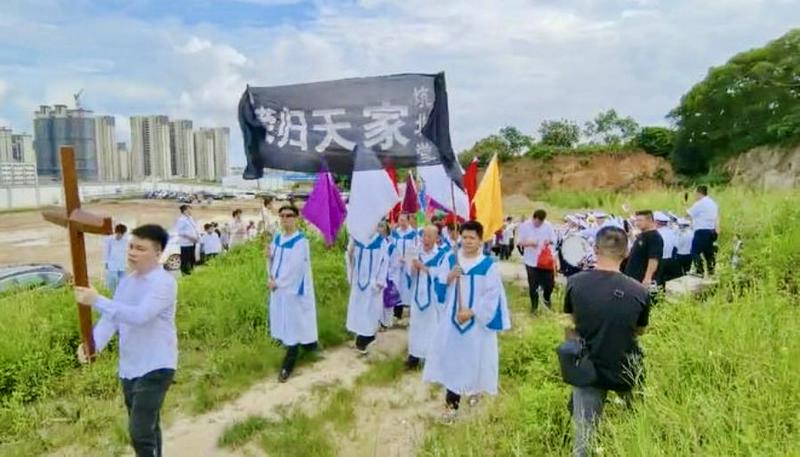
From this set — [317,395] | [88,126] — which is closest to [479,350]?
[317,395]

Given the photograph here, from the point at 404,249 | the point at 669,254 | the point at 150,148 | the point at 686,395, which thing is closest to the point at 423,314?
the point at 404,249

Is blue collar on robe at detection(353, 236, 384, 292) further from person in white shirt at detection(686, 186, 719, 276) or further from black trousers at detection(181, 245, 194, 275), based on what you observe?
black trousers at detection(181, 245, 194, 275)

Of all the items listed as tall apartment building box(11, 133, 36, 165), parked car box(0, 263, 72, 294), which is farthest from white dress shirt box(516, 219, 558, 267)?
tall apartment building box(11, 133, 36, 165)

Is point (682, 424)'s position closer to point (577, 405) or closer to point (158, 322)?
point (577, 405)

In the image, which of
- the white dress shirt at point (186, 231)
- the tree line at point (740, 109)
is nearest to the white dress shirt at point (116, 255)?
the white dress shirt at point (186, 231)

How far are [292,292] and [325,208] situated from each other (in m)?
1.45

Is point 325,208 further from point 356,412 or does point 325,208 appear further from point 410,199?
point 356,412

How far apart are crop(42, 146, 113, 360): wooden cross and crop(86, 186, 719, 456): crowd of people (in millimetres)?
110

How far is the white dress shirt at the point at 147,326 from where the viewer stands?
3848 mm

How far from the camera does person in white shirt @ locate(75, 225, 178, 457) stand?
3.87m

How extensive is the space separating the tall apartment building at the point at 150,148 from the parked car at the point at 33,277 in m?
109

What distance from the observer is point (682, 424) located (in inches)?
122

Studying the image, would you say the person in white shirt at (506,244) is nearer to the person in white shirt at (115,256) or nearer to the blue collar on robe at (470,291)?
the person in white shirt at (115,256)

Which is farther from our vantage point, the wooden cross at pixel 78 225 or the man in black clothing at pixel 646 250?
the man in black clothing at pixel 646 250
